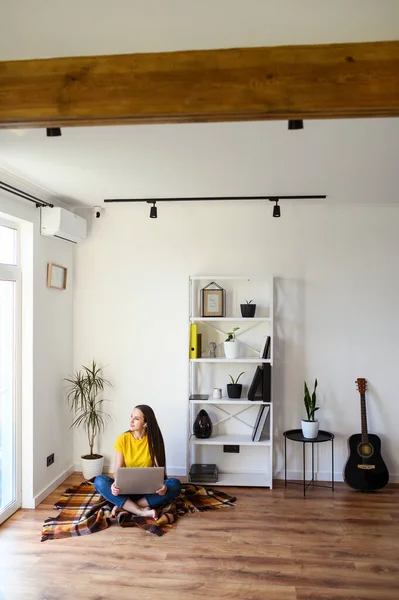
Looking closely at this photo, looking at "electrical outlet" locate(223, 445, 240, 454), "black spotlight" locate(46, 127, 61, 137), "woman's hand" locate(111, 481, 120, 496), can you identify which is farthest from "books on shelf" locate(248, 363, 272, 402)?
"black spotlight" locate(46, 127, 61, 137)

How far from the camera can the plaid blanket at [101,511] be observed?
12.8 feet

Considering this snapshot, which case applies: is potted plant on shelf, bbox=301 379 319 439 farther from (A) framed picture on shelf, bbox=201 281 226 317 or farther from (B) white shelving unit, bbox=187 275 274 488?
(A) framed picture on shelf, bbox=201 281 226 317

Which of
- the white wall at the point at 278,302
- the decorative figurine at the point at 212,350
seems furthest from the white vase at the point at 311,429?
the decorative figurine at the point at 212,350

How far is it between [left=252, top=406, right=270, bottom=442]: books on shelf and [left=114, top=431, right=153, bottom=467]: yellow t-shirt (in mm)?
1017

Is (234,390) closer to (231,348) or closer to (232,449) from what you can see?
(231,348)

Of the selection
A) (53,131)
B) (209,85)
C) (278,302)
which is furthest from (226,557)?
(209,85)

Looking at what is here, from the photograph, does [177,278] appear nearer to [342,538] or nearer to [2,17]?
[342,538]

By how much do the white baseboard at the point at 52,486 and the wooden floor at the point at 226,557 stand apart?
0.06 meters

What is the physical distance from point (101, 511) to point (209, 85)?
329cm

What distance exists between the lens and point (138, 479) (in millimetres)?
4020

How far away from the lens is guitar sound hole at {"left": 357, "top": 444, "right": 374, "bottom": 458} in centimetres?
473

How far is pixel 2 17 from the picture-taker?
212 centimetres

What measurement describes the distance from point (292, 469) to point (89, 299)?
7.96 ft

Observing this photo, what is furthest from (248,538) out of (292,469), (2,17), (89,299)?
(2,17)
